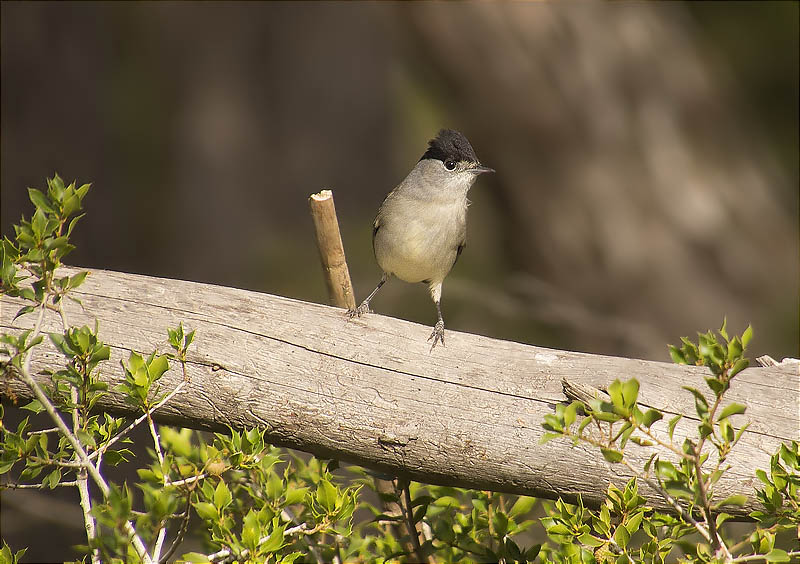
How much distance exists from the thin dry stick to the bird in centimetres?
84

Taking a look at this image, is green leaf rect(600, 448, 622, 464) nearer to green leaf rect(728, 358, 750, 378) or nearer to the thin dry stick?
green leaf rect(728, 358, 750, 378)

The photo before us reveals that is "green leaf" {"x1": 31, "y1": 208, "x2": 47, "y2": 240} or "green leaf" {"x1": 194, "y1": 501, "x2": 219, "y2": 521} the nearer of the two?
"green leaf" {"x1": 194, "y1": 501, "x2": 219, "y2": 521}

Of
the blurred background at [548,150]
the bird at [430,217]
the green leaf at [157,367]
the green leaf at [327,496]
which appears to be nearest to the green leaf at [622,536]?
the green leaf at [327,496]

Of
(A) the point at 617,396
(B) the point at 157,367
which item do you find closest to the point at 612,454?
(A) the point at 617,396

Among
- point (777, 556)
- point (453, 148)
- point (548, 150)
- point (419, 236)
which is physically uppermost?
point (548, 150)

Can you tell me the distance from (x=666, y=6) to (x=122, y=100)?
221 inches

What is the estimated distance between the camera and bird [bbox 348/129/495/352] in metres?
3.96

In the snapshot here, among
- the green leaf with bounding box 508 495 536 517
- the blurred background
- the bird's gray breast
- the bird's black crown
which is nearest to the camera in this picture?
the green leaf with bounding box 508 495 536 517

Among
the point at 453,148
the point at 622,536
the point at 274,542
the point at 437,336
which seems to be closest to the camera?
the point at 274,542

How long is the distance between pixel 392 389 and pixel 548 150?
378 cm

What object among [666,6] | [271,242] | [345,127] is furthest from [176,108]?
[666,6]

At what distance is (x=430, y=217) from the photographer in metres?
3.99

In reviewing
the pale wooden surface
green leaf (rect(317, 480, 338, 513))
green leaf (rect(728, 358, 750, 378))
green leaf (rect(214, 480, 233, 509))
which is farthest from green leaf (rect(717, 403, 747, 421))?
green leaf (rect(214, 480, 233, 509))

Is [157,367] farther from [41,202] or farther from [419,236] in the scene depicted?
[419,236]
